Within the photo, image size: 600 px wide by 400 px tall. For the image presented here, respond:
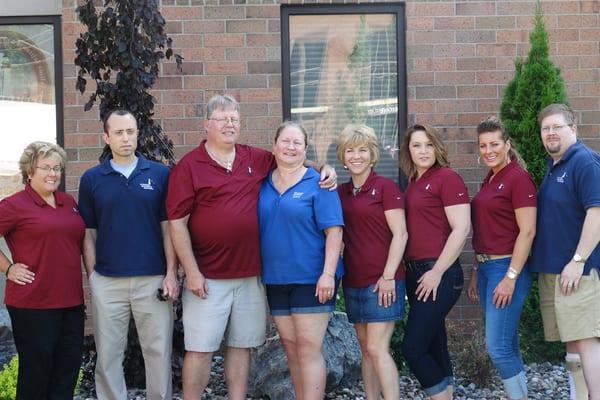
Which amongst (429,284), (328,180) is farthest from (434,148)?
(429,284)

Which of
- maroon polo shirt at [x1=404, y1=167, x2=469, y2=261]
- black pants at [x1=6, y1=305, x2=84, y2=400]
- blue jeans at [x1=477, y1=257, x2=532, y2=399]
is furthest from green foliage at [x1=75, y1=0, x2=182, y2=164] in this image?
blue jeans at [x1=477, y1=257, x2=532, y2=399]

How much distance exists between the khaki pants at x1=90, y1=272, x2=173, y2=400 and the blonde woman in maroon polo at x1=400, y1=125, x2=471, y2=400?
1.48m

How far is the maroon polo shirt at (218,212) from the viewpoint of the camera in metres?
4.63

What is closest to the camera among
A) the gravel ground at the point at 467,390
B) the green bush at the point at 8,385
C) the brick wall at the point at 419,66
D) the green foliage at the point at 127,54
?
the green bush at the point at 8,385

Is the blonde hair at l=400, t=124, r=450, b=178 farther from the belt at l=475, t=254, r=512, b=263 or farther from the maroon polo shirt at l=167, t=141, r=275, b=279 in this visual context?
the maroon polo shirt at l=167, t=141, r=275, b=279

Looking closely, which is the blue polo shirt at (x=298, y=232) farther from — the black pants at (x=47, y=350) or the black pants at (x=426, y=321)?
the black pants at (x=47, y=350)

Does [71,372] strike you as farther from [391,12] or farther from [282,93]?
[391,12]

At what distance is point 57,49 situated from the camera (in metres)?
7.32

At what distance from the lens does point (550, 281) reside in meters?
4.77

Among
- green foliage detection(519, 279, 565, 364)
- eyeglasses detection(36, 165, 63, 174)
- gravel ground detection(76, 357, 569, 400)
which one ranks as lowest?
gravel ground detection(76, 357, 569, 400)

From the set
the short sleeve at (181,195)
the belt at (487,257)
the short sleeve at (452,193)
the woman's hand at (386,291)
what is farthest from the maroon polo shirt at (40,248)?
the belt at (487,257)

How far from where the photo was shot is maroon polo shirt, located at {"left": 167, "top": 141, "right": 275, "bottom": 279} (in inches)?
182

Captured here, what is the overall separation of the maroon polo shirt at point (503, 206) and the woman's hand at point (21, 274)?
266 centimetres

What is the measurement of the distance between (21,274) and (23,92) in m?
3.42
